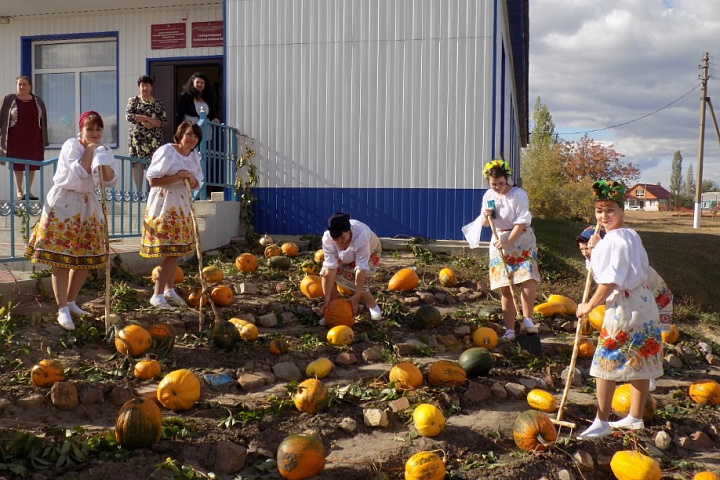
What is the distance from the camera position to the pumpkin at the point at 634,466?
3514 millimetres

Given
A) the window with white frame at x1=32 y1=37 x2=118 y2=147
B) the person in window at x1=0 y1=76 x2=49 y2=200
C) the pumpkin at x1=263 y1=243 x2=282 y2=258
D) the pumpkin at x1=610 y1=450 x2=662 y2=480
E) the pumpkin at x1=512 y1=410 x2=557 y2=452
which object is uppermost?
the window with white frame at x1=32 y1=37 x2=118 y2=147

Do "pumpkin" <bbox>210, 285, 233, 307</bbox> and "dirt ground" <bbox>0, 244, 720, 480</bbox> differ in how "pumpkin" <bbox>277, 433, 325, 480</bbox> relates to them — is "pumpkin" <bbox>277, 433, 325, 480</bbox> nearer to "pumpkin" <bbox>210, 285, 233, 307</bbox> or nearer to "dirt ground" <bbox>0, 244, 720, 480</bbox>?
"dirt ground" <bbox>0, 244, 720, 480</bbox>

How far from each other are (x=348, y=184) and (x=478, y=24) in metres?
3.16

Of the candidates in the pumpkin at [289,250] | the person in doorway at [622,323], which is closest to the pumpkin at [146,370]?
the person in doorway at [622,323]

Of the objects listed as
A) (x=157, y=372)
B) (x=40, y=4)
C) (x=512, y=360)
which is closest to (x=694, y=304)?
(x=512, y=360)

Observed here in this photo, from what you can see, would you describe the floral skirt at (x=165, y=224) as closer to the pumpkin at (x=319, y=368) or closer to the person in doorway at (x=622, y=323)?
the pumpkin at (x=319, y=368)

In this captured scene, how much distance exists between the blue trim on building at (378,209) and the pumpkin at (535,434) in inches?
229

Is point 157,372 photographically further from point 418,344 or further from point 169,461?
point 418,344

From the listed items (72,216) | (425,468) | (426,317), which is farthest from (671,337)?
(72,216)

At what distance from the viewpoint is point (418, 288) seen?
301 inches

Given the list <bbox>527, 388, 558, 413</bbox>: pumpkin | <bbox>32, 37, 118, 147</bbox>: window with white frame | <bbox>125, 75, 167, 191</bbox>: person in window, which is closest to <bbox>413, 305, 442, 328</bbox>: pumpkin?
<bbox>527, 388, 558, 413</bbox>: pumpkin

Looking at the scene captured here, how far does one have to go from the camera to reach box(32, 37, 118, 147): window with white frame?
41.3ft

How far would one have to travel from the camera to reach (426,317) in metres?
6.28

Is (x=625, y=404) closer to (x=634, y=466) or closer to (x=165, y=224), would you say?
(x=634, y=466)
